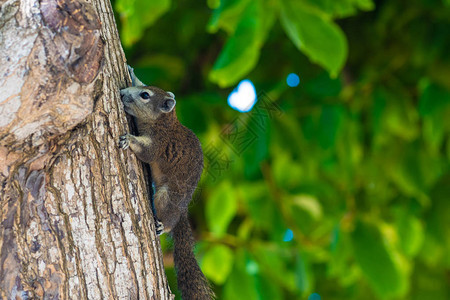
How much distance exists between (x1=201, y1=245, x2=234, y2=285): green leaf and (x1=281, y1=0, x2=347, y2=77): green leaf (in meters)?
1.36

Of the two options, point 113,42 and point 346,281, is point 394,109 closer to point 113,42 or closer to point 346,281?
point 346,281

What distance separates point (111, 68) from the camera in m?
1.55

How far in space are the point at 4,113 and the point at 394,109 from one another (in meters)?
2.80

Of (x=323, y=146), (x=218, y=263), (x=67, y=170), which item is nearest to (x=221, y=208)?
(x=218, y=263)

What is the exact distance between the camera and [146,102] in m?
1.83

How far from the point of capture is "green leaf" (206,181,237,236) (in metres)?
3.16

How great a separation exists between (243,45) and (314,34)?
0.97ft

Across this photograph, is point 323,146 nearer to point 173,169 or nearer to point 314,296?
point 173,169

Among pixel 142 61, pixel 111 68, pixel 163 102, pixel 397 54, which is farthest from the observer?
pixel 397 54

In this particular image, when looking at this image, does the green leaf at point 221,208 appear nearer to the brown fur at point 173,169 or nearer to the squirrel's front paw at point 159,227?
the brown fur at point 173,169

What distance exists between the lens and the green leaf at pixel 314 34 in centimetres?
216

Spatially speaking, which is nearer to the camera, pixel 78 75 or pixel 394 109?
pixel 78 75

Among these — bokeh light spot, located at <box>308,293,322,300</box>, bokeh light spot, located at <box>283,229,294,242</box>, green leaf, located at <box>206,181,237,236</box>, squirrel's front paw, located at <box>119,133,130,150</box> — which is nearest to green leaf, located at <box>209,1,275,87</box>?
squirrel's front paw, located at <box>119,133,130,150</box>

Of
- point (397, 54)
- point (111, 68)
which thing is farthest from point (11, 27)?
point (397, 54)
